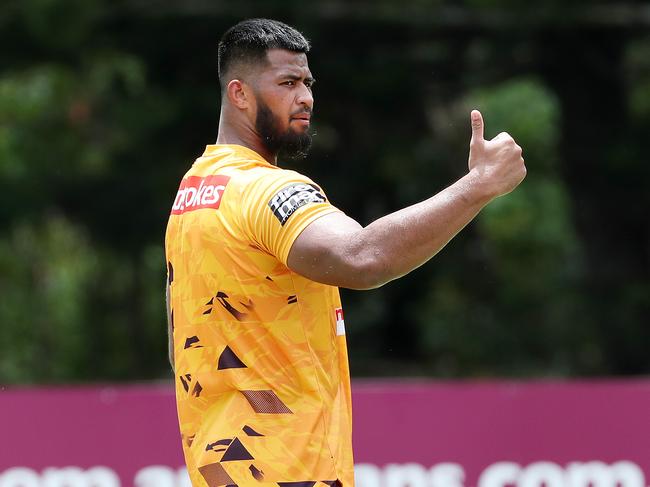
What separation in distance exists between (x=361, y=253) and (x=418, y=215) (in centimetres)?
17

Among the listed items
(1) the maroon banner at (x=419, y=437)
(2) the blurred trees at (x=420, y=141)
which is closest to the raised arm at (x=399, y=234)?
(1) the maroon banner at (x=419, y=437)

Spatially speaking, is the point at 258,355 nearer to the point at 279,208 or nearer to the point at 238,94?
the point at 279,208

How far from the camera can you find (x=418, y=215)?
3.15 meters

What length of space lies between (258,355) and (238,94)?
30.0 inches

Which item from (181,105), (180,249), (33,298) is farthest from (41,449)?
(33,298)

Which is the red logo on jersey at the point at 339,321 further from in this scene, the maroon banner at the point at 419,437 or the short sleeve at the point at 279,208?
the maroon banner at the point at 419,437

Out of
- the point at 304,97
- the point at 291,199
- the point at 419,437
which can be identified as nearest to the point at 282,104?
the point at 304,97

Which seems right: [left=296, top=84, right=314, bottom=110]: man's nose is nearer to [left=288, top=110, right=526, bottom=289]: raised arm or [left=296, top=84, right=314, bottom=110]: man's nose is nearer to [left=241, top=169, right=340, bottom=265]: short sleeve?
[left=241, top=169, right=340, bottom=265]: short sleeve

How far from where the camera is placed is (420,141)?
56.1ft

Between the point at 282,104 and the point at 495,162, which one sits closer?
the point at 495,162

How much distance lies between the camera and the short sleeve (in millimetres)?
3227

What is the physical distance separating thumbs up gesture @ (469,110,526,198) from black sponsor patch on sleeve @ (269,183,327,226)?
0.40 m

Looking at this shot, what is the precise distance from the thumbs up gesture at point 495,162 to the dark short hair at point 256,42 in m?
0.69

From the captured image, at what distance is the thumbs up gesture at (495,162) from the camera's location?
10.5ft
